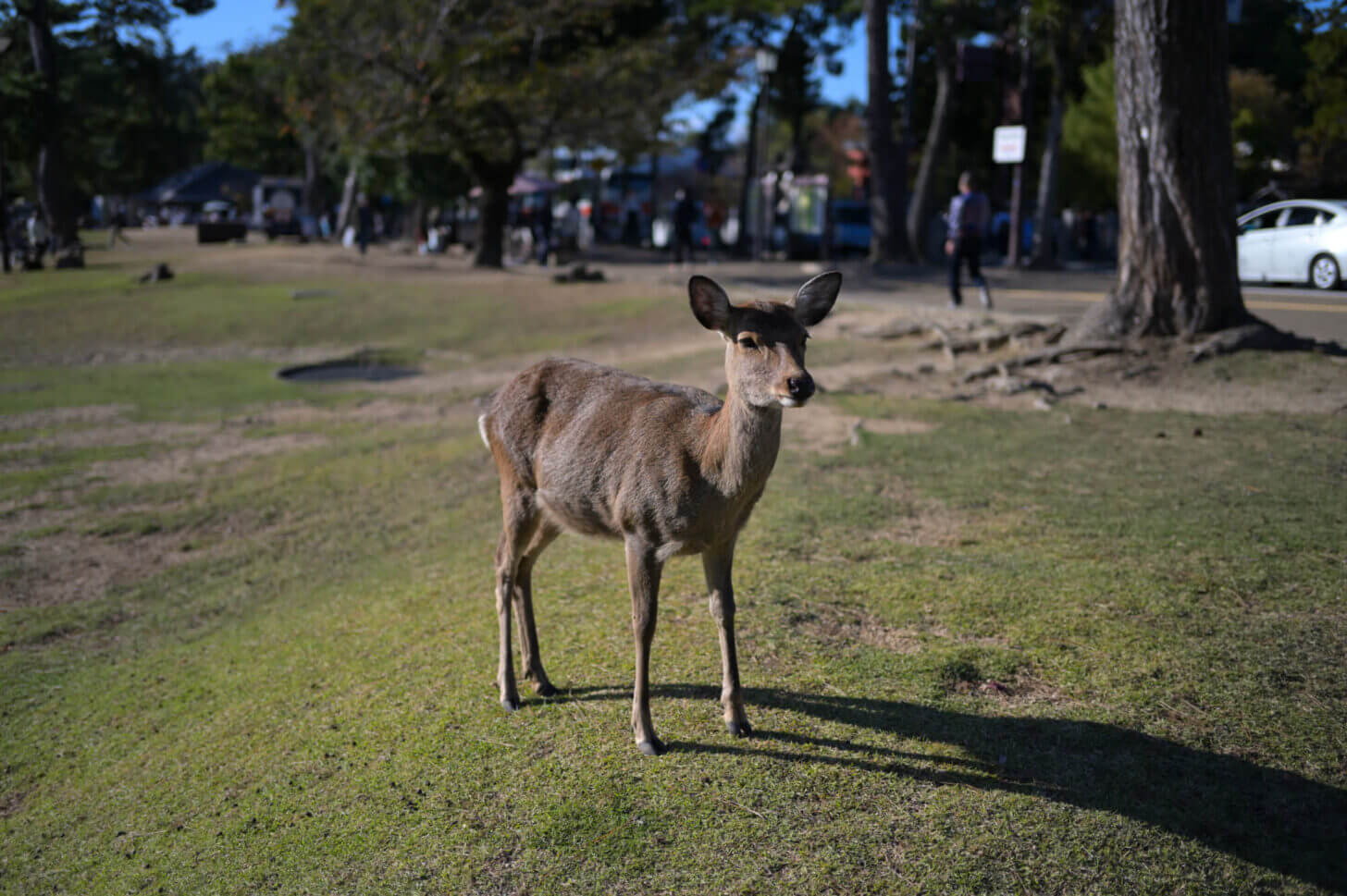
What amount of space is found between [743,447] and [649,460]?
1.57 feet

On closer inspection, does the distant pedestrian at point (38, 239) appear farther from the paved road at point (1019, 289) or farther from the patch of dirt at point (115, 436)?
the patch of dirt at point (115, 436)

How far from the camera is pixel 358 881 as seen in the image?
384 centimetres

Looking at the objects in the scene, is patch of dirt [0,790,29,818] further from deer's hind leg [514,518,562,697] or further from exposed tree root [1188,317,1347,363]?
exposed tree root [1188,317,1347,363]

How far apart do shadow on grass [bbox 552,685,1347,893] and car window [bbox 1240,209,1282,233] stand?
1914cm

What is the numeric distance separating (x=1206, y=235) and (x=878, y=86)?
18348 millimetres

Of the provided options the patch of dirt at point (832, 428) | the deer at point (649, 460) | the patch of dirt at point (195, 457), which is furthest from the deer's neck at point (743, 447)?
the patch of dirt at point (195, 457)

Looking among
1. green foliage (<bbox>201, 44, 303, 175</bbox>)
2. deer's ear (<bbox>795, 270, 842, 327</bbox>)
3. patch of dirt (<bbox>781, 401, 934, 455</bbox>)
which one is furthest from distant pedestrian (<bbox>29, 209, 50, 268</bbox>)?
deer's ear (<bbox>795, 270, 842, 327</bbox>)

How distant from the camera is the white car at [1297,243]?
61.2ft

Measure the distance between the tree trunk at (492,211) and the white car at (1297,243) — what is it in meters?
17.7

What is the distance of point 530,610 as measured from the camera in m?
5.13

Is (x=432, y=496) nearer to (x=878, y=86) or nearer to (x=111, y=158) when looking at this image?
(x=878, y=86)

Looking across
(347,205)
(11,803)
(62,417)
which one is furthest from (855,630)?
(347,205)

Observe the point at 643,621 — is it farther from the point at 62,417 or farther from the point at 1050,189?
the point at 1050,189

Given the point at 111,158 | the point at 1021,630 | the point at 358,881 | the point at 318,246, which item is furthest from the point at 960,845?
the point at 111,158
